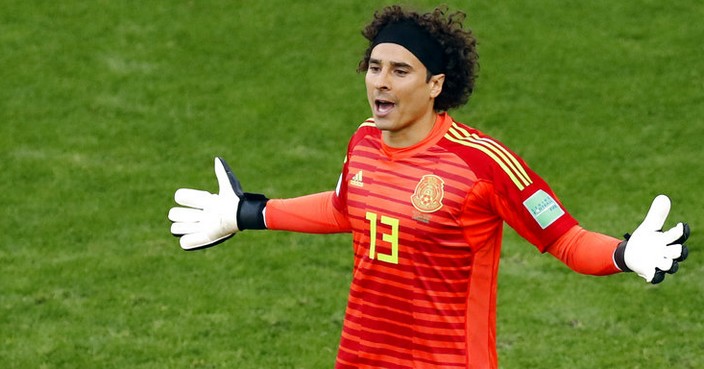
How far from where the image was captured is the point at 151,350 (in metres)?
11.0

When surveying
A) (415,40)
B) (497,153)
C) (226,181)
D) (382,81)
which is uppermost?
(415,40)

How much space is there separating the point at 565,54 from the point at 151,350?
280 inches

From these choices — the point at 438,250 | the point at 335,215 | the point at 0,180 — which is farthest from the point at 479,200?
the point at 0,180

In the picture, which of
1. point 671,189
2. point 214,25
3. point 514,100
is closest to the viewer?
point 671,189

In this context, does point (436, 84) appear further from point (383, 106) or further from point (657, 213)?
point (657, 213)

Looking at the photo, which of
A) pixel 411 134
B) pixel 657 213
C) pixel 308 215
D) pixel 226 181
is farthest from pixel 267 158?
pixel 657 213

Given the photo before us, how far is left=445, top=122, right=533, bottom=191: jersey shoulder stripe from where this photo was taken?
686 cm

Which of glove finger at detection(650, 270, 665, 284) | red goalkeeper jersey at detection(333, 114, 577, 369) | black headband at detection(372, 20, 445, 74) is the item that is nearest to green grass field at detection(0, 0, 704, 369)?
red goalkeeper jersey at detection(333, 114, 577, 369)

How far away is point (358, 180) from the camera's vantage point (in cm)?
719

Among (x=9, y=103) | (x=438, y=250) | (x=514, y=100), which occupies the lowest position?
(x=438, y=250)

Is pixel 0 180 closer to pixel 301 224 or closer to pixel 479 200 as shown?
pixel 301 224

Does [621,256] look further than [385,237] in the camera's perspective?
No

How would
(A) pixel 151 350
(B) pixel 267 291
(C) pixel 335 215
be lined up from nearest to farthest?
(C) pixel 335 215
(A) pixel 151 350
(B) pixel 267 291

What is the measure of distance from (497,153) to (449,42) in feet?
2.29
